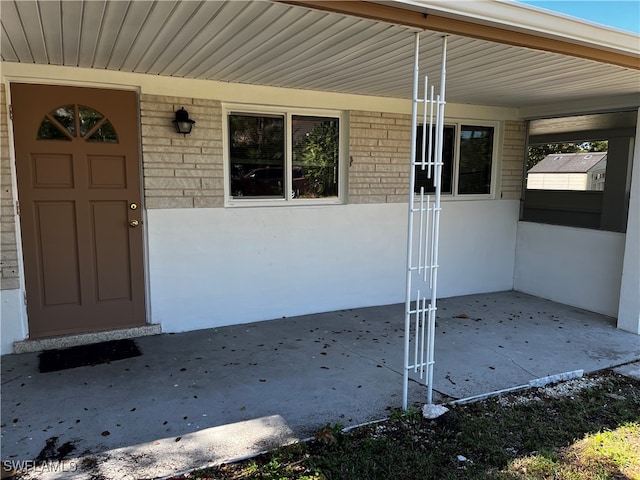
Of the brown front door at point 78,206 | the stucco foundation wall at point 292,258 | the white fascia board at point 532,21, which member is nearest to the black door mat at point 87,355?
the brown front door at point 78,206

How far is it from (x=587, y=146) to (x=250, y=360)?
17.7 ft

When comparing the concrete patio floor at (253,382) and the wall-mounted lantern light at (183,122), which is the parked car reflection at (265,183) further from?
the concrete patio floor at (253,382)

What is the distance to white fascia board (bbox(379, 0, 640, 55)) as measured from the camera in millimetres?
2699

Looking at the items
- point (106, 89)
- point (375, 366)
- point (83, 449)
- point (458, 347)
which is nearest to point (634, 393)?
point (458, 347)

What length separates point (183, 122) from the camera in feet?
14.8

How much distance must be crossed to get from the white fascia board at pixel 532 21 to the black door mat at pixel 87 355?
A: 3626 millimetres

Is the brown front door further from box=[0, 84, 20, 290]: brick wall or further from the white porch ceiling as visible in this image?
the white porch ceiling

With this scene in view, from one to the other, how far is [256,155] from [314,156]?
0.73 m

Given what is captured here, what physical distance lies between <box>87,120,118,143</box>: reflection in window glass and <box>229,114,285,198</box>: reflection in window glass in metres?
1.16

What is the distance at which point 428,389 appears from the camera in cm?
329

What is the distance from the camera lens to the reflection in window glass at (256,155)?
4.98 m

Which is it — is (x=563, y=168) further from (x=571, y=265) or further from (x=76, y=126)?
(x=76, y=126)

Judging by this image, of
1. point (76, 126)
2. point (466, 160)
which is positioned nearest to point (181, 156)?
point (76, 126)

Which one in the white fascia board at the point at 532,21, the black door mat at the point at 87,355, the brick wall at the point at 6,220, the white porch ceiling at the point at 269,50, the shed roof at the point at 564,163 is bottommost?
the black door mat at the point at 87,355
